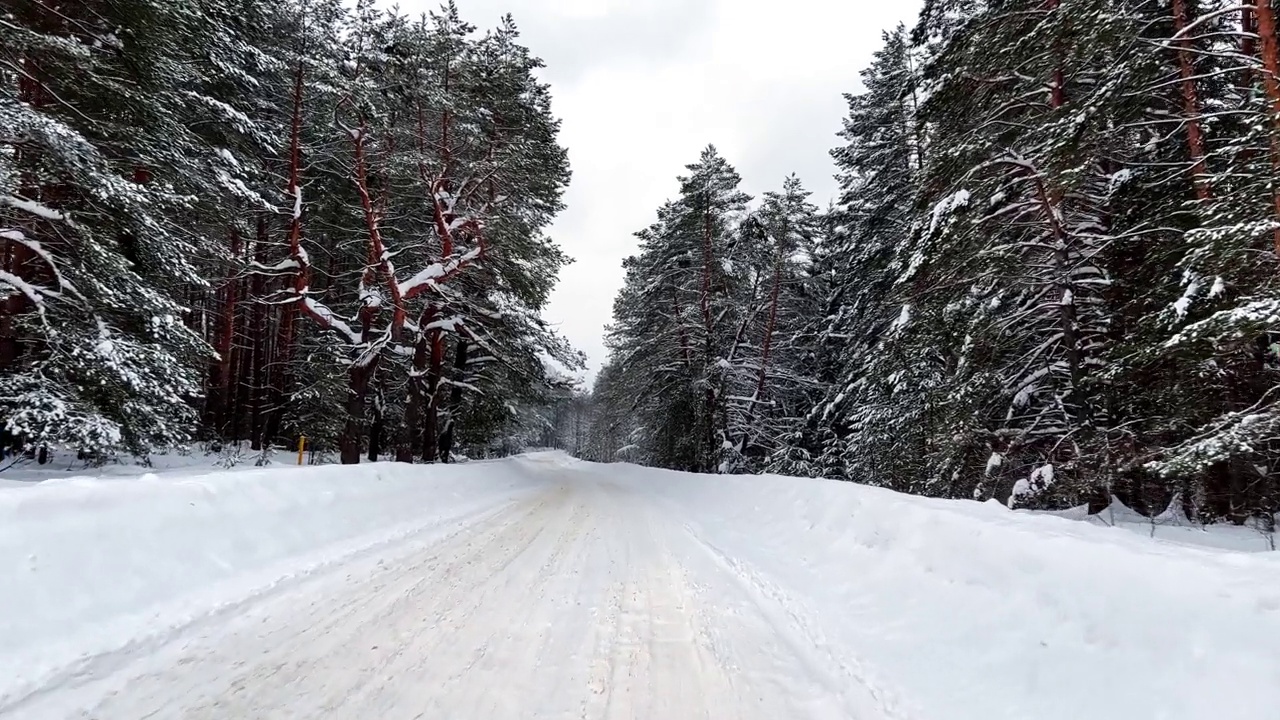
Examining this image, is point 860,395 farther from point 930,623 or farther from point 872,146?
point 930,623

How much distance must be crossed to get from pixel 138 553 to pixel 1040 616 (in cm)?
587

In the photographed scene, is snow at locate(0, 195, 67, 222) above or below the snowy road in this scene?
above

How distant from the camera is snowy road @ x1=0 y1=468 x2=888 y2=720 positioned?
264 cm

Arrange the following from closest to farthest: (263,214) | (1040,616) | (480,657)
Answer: (1040,616) → (480,657) → (263,214)

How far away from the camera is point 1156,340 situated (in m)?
6.13

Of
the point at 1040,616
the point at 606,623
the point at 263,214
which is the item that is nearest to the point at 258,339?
the point at 263,214

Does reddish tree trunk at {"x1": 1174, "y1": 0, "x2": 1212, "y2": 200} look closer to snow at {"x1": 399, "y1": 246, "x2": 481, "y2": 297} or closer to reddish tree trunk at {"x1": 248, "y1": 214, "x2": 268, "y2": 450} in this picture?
snow at {"x1": 399, "y1": 246, "x2": 481, "y2": 297}

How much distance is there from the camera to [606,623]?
157 inches

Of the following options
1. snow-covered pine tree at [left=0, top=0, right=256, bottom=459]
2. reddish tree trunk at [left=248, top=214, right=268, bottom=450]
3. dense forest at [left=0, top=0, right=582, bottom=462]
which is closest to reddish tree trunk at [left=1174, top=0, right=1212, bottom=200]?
dense forest at [left=0, top=0, right=582, bottom=462]

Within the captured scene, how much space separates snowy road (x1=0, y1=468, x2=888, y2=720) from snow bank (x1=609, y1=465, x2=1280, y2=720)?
55cm

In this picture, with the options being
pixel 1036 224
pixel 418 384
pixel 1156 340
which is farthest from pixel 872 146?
pixel 418 384

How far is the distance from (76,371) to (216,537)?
5.14m

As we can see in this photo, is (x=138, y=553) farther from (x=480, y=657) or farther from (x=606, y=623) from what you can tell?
(x=606, y=623)

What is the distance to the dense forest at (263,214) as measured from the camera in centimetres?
743
